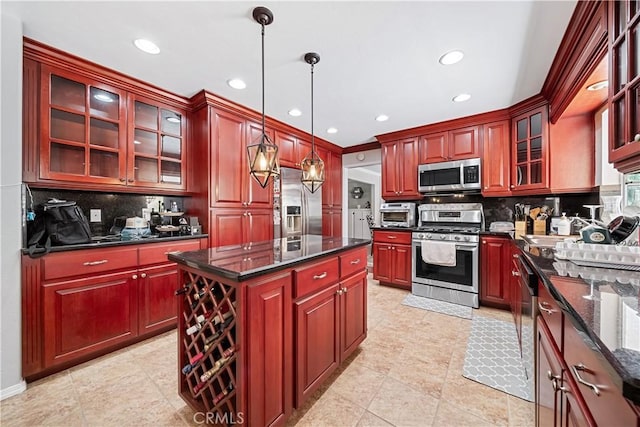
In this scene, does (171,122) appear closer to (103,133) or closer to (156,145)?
(156,145)

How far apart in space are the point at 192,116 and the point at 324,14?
6.64ft

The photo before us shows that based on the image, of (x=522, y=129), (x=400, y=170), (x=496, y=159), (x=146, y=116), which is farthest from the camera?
(x=400, y=170)

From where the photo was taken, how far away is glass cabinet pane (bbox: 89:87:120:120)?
2203mm

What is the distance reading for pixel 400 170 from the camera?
3.89m

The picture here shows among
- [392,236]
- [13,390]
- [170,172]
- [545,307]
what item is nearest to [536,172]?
[392,236]

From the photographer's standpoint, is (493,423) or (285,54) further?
(285,54)

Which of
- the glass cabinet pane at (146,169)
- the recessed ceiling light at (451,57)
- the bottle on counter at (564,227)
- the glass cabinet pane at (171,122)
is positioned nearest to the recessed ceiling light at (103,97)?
the glass cabinet pane at (171,122)

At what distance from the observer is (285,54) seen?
1.98 m

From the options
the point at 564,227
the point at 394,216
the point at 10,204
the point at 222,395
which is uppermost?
the point at 10,204

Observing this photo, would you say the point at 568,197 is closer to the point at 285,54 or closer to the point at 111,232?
the point at 285,54

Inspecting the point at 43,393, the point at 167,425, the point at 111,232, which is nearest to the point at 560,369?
the point at 167,425

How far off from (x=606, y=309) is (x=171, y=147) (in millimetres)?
3381

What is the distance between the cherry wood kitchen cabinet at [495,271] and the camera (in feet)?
9.45

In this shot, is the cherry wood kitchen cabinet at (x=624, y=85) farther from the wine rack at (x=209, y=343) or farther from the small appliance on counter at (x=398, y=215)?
the small appliance on counter at (x=398, y=215)
